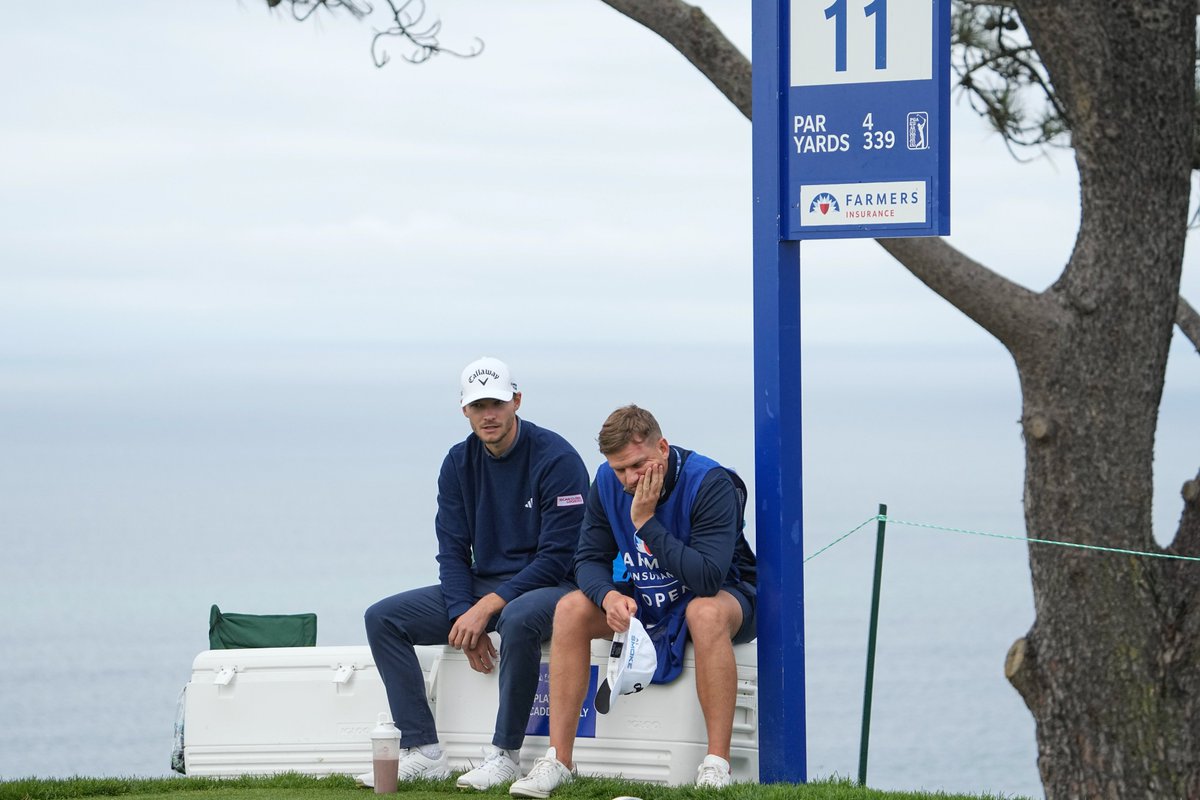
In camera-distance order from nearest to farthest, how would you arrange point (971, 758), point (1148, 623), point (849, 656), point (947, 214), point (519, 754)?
point (947, 214) < point (519, 754) < point (1148, 623) < point (971, 758) < point (849, 656)

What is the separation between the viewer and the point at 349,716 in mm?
6172

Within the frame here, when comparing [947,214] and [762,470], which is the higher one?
[947,214]

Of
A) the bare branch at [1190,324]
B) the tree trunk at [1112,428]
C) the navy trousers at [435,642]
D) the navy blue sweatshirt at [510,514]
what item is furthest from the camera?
the bare branch at [1190,324]

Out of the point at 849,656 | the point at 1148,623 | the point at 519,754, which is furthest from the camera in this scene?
the point at 849,656

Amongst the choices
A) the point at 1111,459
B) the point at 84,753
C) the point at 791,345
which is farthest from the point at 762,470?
the point at 84,753

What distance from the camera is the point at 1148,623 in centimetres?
632

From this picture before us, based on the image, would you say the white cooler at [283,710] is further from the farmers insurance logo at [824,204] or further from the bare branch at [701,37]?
the bare branch at [701,37]

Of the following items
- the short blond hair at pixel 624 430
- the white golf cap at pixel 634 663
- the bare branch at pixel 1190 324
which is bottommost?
the white golf cap at pixel 634 663

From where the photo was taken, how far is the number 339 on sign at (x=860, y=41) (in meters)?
5.26

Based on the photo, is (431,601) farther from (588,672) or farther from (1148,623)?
(1148,623)

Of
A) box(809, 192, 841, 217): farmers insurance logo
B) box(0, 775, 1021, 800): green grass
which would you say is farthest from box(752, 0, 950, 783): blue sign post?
box(0, 775, 1021, 800): green grass

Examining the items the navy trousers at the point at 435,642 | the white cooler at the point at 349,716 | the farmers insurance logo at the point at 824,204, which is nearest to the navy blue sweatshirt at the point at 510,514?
the navy trousers at the point at 435,642

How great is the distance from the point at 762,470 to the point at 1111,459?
1.79 meters

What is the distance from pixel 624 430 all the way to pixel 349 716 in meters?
1.77
